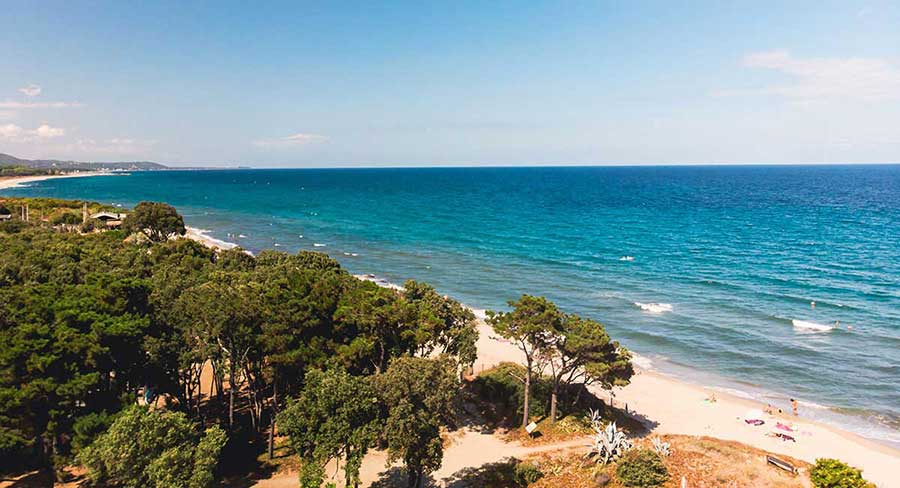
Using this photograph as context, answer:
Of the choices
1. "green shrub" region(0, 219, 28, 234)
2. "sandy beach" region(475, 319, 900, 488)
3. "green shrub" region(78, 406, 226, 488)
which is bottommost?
"sandy beach" region(475, 319, 900, 488)

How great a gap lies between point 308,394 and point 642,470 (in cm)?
1465

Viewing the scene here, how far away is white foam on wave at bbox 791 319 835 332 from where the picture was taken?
45.7 metres

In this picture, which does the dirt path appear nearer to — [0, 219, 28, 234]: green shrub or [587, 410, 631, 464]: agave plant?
[587, 410, 631, 464]: agave plant

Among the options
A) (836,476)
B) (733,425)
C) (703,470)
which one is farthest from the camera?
(733,425)

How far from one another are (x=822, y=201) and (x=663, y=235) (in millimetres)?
91498

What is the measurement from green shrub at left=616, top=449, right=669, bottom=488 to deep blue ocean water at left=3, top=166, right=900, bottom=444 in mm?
18546

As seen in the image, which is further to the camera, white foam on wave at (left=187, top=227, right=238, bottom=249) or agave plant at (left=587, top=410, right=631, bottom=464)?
white foam on wave at (left=187, top=227, right=238, bottom=249)

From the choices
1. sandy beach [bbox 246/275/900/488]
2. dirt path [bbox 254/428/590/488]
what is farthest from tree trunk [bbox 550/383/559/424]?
sandy beach [bbox 246/275/900/488]

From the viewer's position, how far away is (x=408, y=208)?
149375 mm

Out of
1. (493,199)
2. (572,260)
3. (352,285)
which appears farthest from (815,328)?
(493,199)

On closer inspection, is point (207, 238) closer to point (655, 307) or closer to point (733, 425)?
point (655, 307)

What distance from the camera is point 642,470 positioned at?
70.4 feet

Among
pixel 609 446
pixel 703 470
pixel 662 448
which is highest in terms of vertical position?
pixel 609 446

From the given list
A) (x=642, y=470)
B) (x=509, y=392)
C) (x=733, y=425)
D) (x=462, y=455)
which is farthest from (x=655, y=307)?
(x=462, y=455)
